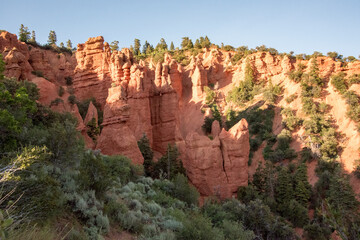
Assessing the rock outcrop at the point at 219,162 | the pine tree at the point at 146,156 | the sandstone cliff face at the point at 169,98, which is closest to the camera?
the rock outcrop at the point at 219,162

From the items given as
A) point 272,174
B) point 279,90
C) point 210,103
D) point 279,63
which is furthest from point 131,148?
point 279,63

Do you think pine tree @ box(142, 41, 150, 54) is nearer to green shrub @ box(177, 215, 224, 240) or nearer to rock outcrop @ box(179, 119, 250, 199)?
rock outcrop @ box(179, 119, 250, 199)

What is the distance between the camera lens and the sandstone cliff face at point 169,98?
2145cm

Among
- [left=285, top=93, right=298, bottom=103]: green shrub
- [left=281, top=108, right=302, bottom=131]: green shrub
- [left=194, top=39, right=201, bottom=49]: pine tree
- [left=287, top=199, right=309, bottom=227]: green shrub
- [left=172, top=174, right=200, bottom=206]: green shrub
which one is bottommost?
[left=287, top=199, right=309, bottom=227]: green shrub

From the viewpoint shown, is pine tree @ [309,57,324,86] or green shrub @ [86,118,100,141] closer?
green shrub @ [86,118,100,141]

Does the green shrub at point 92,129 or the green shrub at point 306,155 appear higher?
the green shrub at point 92,129

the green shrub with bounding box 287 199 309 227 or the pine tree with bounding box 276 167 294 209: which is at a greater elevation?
the pine tree with bounding box 276 167 294 209

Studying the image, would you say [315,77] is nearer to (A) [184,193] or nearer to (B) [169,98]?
(B) [169,98]

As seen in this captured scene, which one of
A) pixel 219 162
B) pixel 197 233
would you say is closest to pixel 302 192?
pixel 219 162

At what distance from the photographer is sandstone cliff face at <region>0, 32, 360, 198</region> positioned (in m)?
21.5

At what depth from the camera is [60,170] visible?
958 centimetres

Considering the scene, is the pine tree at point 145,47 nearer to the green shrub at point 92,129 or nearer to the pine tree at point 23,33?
the pine tree at point 23,33

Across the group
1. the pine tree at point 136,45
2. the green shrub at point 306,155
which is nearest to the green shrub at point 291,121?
A: the green shrub at point 306,155

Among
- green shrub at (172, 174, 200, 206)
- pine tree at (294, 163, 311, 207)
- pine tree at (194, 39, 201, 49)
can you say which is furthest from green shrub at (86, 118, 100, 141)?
Result: pine tree at (194, 39, 201, 49)
